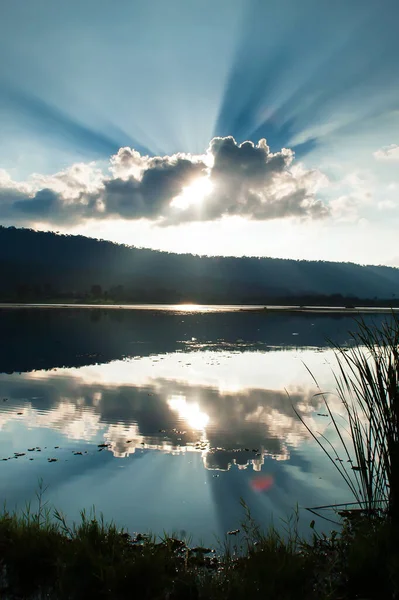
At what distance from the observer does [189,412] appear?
617 inches

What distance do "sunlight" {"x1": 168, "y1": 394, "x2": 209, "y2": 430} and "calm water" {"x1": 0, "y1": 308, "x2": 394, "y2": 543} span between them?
1.3 inches

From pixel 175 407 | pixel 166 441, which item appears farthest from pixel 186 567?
pixel 175 407

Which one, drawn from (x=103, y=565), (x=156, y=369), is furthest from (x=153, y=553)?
(x=156, y=369)

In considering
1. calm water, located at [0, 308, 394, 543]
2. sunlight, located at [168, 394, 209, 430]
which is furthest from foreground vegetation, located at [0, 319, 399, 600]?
sunlight, located at [168, 394, 209, 430]

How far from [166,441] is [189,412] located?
3329mm

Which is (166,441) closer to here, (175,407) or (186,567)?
→ (175,407)

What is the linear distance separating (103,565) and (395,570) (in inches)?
130

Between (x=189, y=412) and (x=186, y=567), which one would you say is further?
(x=189, y=412)

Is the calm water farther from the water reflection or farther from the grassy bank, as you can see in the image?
the grassy bank

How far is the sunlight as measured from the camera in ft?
47.0

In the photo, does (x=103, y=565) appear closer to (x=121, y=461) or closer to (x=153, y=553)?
(x=153, y=553)

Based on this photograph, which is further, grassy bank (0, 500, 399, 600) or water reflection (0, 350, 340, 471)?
water reflection (0, 350, 340, 471)

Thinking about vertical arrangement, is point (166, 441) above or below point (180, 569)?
below

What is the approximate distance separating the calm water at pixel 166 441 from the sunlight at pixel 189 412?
3cm
